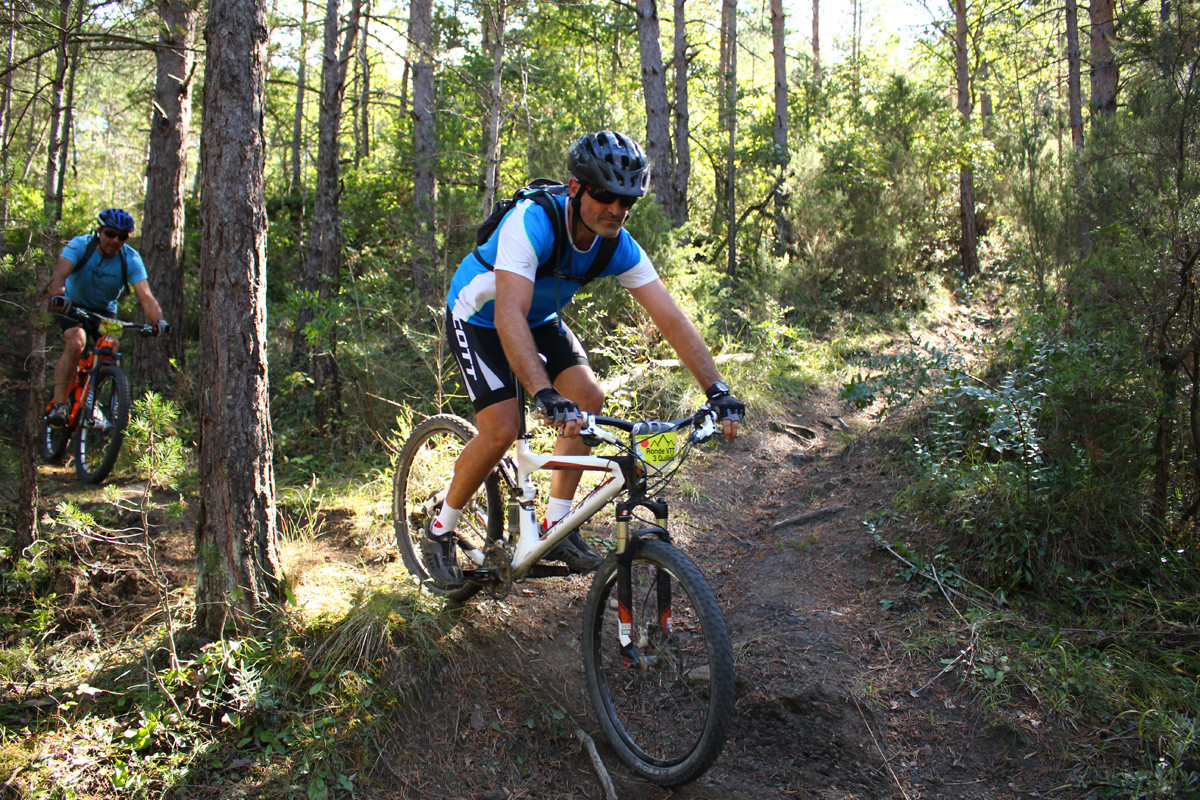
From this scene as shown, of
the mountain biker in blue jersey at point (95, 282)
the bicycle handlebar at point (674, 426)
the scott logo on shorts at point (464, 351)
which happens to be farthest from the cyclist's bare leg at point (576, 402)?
the mountain biker in blue jersey at point (95, 282)

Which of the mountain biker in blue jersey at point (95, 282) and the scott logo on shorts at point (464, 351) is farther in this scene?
the mountain biker in blue jersey at point (95, 282)

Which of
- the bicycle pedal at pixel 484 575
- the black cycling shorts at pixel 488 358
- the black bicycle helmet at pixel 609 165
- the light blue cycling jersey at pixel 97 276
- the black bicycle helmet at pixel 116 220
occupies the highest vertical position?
the black bicycle helmet at pixel 116 220

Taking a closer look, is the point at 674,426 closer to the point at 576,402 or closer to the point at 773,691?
the point at 576,402

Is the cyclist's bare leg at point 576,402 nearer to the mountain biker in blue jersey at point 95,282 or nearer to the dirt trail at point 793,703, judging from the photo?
the dirt trail at point 793,703

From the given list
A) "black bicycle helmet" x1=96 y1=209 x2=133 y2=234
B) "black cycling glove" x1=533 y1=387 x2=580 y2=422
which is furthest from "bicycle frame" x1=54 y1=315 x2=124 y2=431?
"black cycling glove" x1=533 y1=387 x2=580 y2=422

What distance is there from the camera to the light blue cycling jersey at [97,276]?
19.9 ft

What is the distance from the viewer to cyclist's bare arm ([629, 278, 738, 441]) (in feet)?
10.4

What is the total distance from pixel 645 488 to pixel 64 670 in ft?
9.46

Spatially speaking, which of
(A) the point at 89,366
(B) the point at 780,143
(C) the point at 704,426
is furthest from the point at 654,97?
(C) the point at 704,426

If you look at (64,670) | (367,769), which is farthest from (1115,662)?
(64,670)

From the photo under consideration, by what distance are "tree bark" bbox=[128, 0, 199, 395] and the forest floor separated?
12.3ft

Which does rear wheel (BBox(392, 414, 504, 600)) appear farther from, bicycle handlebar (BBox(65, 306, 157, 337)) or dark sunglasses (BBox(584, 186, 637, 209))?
bicycle handlebar (BBox(65, 306, 157, 337))

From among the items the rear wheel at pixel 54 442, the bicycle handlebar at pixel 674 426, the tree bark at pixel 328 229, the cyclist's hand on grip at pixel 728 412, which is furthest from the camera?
the tree bark at pixel 328 229

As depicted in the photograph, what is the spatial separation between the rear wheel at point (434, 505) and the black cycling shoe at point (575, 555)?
0.55 metres
